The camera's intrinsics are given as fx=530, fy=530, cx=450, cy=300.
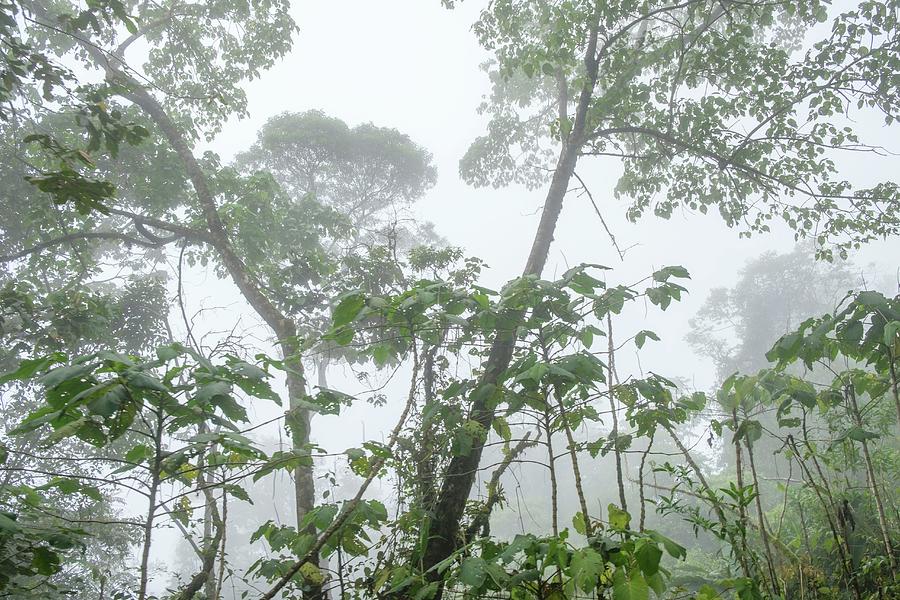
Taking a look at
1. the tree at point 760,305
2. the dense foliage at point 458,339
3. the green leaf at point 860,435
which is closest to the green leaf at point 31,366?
the dense foliage at point 458,339

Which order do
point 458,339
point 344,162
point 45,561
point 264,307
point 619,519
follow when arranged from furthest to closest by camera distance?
point 344,162, point 264,307, point 458,339, point 619,519, point 45,561

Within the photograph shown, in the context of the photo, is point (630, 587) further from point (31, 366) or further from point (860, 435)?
point (31, 366)

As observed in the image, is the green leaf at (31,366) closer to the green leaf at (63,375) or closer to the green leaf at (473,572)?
the green leaf at (63,375)

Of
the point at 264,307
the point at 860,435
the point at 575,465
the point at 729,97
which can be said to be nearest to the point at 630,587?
the point at 575,465

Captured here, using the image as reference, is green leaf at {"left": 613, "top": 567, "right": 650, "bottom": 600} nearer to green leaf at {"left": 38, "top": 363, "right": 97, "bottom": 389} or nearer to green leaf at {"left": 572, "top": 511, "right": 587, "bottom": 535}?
green leaf at {"left": 572, "top": 511, "right": 587, "bottom": 535}

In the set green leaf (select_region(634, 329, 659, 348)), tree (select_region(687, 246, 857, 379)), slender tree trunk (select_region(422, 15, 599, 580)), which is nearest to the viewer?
green leaf (select_region(634, 329, 659, 348))

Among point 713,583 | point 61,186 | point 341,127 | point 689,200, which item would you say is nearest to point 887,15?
point 689,200

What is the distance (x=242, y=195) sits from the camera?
8328 mm

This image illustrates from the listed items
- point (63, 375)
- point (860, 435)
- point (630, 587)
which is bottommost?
point (630, 587)

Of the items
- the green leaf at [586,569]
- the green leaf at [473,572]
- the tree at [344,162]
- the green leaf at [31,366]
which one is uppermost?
the tree at [344,162]

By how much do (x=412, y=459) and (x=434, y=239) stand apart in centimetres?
1483

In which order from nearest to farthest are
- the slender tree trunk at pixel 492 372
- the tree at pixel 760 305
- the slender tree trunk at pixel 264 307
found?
the slender tree trunk at pixel 264 307, the slender tree trunk at pixel 492 372, the tree at pixel 760 305

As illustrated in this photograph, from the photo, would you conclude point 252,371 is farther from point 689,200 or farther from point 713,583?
point 689,200

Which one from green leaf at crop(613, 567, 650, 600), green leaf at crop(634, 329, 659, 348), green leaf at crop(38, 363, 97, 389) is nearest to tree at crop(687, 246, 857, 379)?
green leaf at crop(634, 329, 659, 348)
